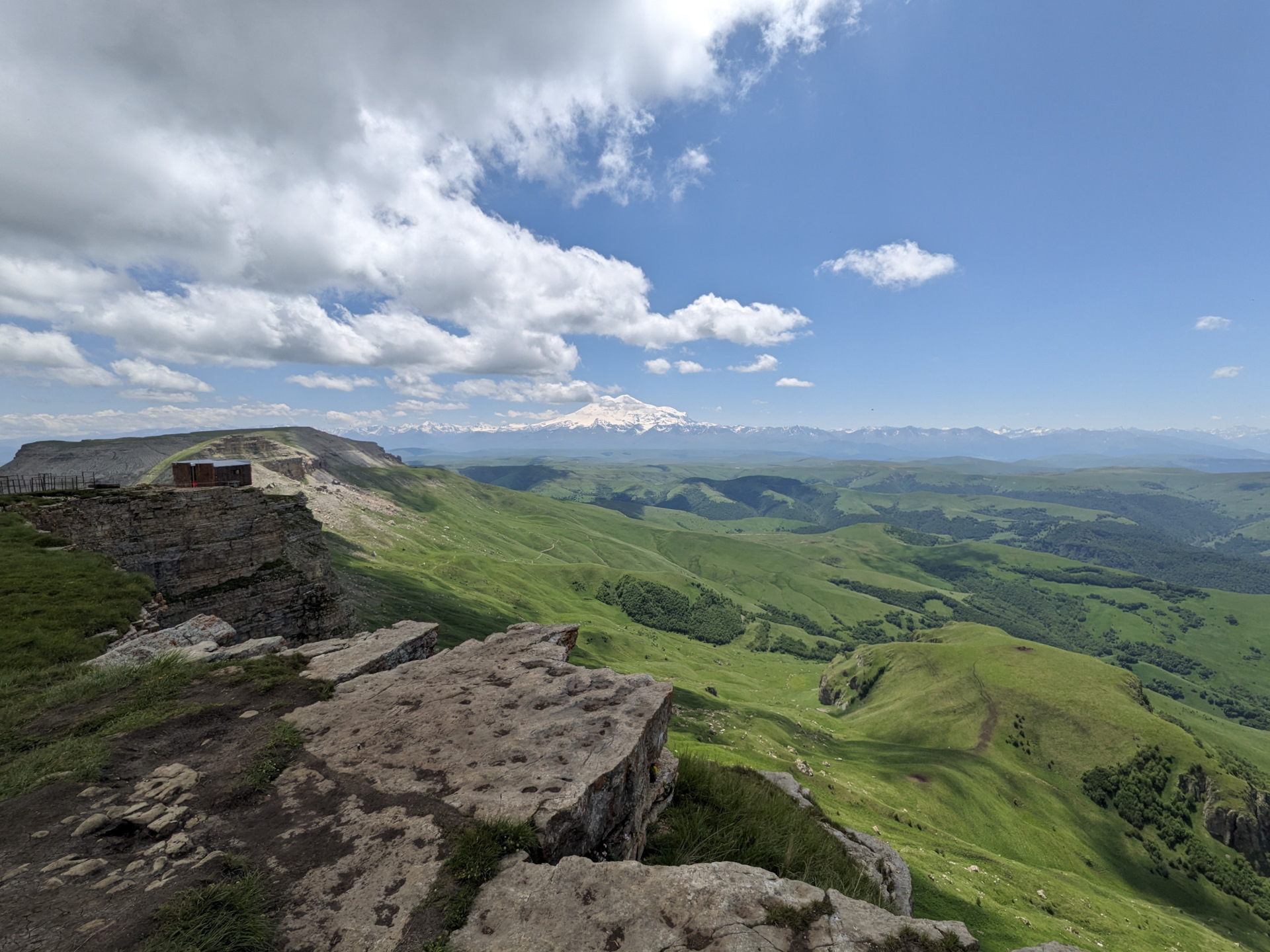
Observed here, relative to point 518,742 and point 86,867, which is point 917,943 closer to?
point 518,742

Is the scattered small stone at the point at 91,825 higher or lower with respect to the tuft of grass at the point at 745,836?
higher

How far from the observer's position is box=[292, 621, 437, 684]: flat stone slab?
685 inches

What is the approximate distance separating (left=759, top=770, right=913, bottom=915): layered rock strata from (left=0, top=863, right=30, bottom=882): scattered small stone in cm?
1961

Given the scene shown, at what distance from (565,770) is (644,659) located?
15845 cm

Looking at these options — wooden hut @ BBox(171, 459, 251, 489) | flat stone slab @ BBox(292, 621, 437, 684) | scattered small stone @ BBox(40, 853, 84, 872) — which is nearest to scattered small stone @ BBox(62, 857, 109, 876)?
scattered small stone @ BBox(40, 853, 84, 872)

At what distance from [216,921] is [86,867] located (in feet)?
11.3

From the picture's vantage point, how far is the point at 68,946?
22.4 feet

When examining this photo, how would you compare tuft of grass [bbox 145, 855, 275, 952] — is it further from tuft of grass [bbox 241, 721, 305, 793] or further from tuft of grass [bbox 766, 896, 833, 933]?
tuft of grass [bbox 766, 896, 833, 933]

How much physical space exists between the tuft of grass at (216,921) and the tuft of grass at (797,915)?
8086 millimetres

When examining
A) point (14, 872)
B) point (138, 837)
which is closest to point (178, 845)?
point (138, 837)

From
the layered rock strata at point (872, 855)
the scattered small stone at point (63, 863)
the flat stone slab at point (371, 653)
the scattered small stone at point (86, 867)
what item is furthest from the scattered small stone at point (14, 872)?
the layered rock strata at point (872, 855)

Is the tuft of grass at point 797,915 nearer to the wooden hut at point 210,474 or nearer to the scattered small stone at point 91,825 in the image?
the scattered small stone at point 91,825

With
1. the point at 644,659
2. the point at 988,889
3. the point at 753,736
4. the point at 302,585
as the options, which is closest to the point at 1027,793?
the point at 753,736

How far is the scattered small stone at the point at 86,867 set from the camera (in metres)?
8.15
